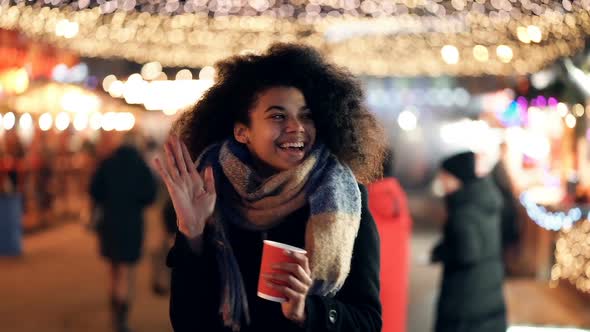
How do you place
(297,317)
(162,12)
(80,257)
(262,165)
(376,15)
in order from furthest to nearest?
(80,257)
(376,15)
(162,12)
(262,165)
(297,317)

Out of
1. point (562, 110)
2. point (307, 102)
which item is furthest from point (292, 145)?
point (562, 110)

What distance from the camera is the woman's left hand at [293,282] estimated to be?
7.11ft

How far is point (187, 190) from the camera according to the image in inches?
94.8

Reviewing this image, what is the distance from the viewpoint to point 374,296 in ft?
8.21

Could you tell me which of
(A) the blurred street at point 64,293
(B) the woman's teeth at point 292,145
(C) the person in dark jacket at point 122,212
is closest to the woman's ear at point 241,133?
(B) the woman's teeth at point 292,145

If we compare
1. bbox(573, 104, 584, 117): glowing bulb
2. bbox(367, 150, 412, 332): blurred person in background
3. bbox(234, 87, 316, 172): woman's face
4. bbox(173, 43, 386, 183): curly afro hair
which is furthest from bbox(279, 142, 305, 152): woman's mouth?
bbox(573, 104, 584, 117): glowing bulb

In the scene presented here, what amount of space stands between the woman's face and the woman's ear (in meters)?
0.06

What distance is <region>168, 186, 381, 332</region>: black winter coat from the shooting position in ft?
8.07

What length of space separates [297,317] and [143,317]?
6.35m

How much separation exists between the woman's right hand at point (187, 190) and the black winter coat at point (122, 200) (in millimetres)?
5758

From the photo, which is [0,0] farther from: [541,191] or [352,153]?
[541,191]

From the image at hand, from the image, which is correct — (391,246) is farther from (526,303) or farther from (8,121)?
(8,121)

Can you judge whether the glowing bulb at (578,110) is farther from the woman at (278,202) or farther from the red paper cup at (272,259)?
the red paper cup at (272,259)

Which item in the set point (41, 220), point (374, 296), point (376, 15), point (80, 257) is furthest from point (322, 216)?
point (41, 220)
